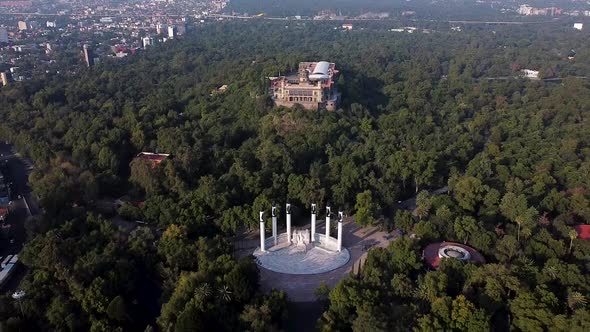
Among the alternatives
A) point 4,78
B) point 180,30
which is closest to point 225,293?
point 4,78

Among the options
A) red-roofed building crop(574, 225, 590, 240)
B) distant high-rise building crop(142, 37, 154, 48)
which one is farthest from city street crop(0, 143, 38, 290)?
distant high-rise building crop(142, 37, 154, 48)

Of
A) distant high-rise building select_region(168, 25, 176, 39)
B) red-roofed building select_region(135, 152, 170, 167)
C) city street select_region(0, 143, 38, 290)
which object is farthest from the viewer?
distant high-rise building select_region(168, 25, 176, 39)

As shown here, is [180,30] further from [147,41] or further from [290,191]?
[290,191]

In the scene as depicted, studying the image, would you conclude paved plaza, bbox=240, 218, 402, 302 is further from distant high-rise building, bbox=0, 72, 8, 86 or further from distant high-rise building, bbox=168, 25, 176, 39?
distant high-rise building, bbox=168, 25, 176, 39

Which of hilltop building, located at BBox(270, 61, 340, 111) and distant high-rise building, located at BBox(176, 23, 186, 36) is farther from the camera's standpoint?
distant high-rise building, located at BBox(176, 23, 186, 36)

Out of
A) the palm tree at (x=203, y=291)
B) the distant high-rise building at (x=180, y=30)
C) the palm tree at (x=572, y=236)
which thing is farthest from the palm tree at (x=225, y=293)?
the distant high-rise building at (x=180, y=30)

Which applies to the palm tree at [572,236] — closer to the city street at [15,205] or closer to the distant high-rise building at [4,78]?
the city street at [15,205]

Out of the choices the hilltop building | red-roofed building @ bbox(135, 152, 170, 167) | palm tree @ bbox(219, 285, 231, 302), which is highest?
the hilltop building
